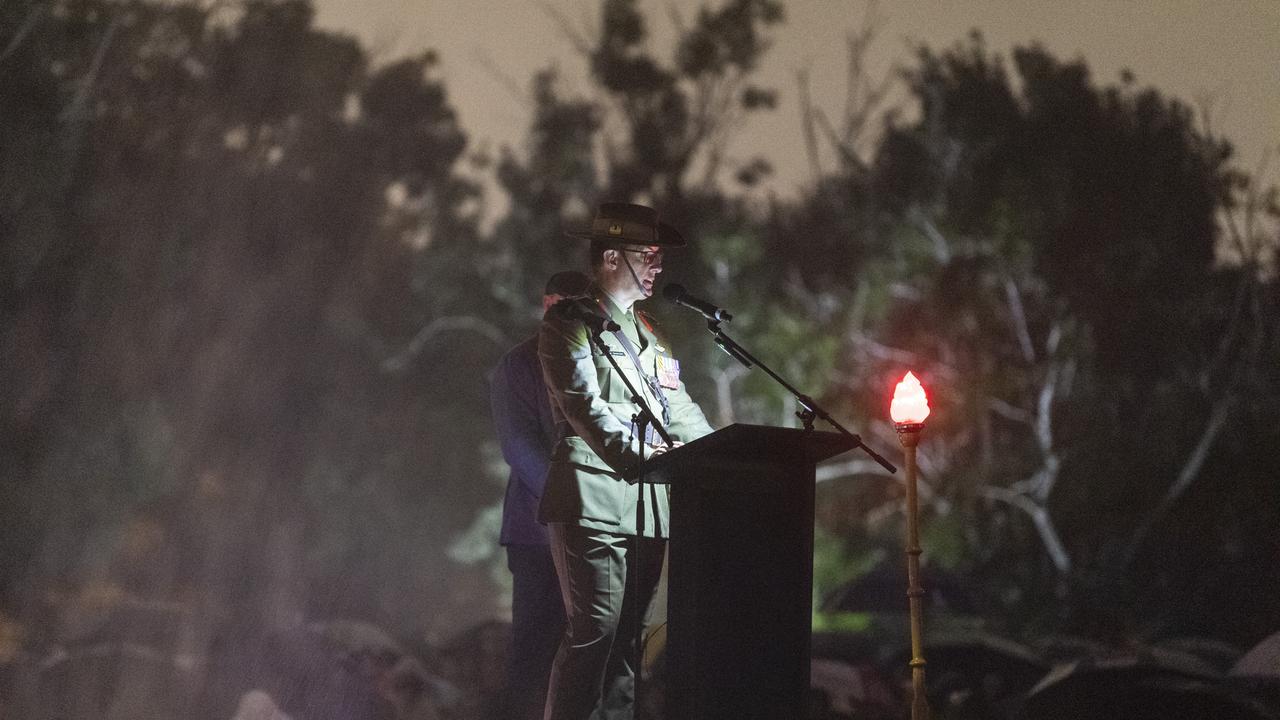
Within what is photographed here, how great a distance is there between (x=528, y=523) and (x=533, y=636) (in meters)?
0.39

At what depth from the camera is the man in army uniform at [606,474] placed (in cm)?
376

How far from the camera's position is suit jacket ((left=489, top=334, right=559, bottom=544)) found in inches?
188

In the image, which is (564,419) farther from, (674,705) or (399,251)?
(399,251)

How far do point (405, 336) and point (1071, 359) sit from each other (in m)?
14.0

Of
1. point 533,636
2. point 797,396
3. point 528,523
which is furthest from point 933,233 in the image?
point 797,396

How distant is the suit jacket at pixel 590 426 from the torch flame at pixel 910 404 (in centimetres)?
112

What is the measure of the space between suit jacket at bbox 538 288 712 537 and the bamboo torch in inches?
37.1

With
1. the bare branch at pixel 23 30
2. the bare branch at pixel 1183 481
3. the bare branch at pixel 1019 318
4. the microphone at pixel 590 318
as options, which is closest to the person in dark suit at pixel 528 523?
the microphone at pixel 590 318

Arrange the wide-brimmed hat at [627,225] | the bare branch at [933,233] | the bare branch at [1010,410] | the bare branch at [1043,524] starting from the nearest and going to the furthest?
the wide-brimmed hat at [627,225] < the bare branch at [1043,524] < the bare branch at [1010,410] < the bare branch at [933,233]

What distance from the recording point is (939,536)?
56.3 ft

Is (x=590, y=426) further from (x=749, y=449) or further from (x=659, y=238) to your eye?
(x=659, y=238)

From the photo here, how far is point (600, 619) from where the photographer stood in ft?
12.5

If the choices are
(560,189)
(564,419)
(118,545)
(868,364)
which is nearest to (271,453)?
(118,545)

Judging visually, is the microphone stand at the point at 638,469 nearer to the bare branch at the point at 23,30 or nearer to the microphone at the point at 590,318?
the microphone at the point at 590,318
